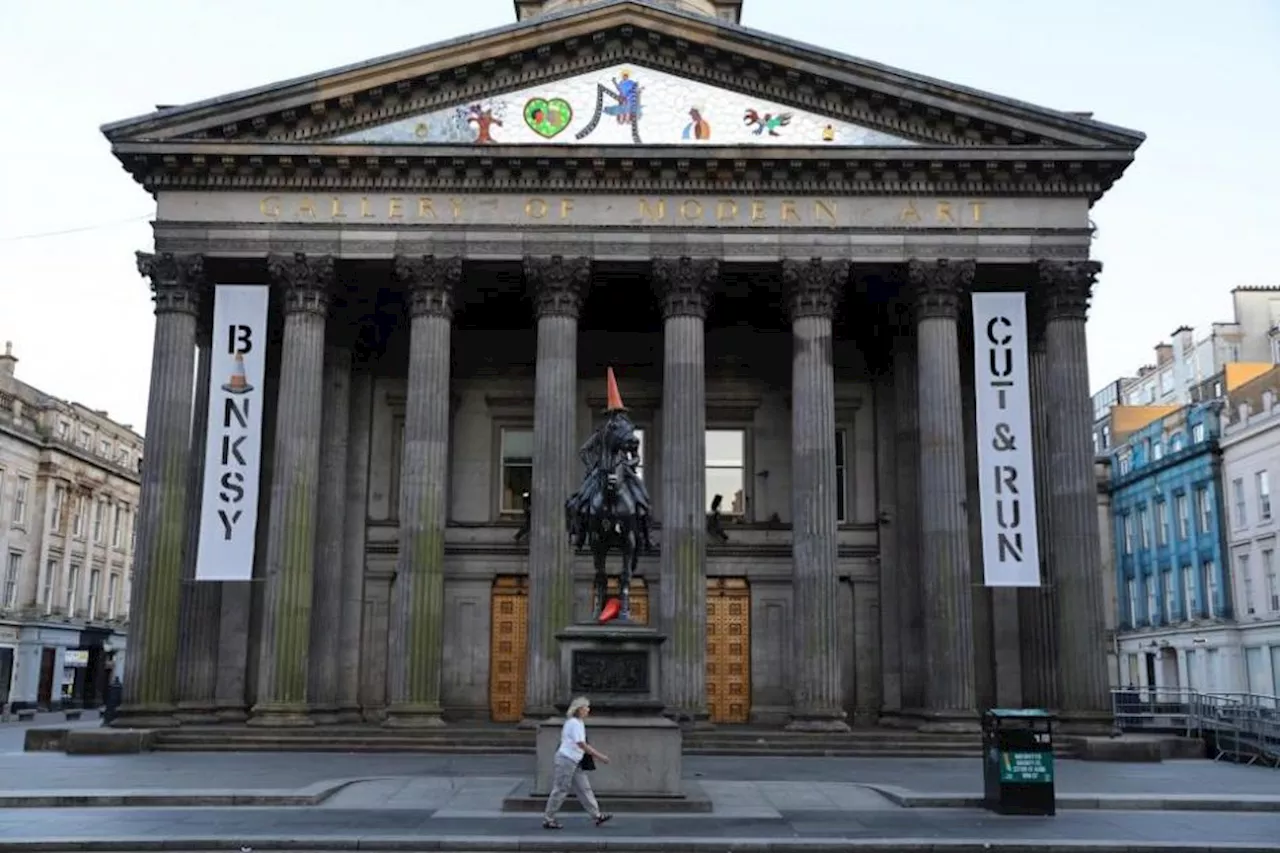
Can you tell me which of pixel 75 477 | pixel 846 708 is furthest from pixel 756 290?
pixel 75 477

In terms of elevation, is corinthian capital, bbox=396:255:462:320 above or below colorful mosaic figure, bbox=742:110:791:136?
below

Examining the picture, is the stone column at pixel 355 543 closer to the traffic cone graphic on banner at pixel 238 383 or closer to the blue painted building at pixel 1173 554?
the traffic cone graphic on banner at pixel 238 383

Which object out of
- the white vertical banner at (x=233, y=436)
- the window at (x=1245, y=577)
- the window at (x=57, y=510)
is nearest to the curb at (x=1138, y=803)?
the white vertical banner at (x=233, y=436)

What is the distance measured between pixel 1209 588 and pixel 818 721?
3726 centimetres

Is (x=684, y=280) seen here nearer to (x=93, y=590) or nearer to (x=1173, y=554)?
(x=1173, y=554)

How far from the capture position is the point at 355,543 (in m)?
33.8

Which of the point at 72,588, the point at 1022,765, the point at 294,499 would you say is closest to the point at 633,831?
the point at 1022,765

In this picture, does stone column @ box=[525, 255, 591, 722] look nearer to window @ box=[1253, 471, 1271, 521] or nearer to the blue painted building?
window @ box=[1253, 471, 1271, 521]

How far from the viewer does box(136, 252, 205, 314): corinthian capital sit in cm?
2948

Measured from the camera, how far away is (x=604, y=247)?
30.0 metres

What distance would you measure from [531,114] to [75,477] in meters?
42.0

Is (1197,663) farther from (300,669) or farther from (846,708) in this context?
(300,669)

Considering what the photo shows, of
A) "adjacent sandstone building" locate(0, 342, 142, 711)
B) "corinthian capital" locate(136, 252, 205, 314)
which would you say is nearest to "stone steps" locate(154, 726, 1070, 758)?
"corinthian capital" locate(136, 252, 205, 314)

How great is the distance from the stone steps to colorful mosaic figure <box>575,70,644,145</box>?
1390 cm
